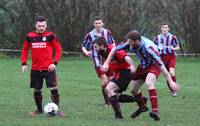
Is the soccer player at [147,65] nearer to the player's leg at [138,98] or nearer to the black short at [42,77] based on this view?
the player's leg at [138,98]

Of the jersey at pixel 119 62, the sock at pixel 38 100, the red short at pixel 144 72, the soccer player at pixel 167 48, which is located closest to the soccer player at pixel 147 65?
the red short at pixel 144 72

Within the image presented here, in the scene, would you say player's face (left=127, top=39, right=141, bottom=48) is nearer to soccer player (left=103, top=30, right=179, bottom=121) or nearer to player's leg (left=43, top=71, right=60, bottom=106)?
soccer player (left=103, top=30, right=179, bottom=121)

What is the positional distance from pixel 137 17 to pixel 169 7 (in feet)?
5.71

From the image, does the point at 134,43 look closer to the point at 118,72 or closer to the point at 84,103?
the point at 118,72

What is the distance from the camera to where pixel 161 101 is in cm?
1512

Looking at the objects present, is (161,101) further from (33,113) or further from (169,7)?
(169,7)

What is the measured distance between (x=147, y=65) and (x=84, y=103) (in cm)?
339

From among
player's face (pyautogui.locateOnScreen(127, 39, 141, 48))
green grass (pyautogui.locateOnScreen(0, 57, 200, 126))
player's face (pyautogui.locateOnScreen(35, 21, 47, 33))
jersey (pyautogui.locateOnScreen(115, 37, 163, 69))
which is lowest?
green grass (pyautogui.locateOnScreen(0, 57, 200, 126))

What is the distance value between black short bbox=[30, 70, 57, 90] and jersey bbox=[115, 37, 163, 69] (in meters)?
1.60

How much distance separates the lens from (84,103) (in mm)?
14531

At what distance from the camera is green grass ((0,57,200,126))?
1107cm

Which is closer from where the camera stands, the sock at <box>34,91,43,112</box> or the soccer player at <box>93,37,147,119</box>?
the soccer player at <box>93,37,147,119</box>

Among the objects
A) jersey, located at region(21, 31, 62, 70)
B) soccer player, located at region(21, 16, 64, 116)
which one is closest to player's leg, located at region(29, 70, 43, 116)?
soccer player, located at region(21, 16, 64, 116)

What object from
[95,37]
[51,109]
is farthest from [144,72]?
[95,37]
